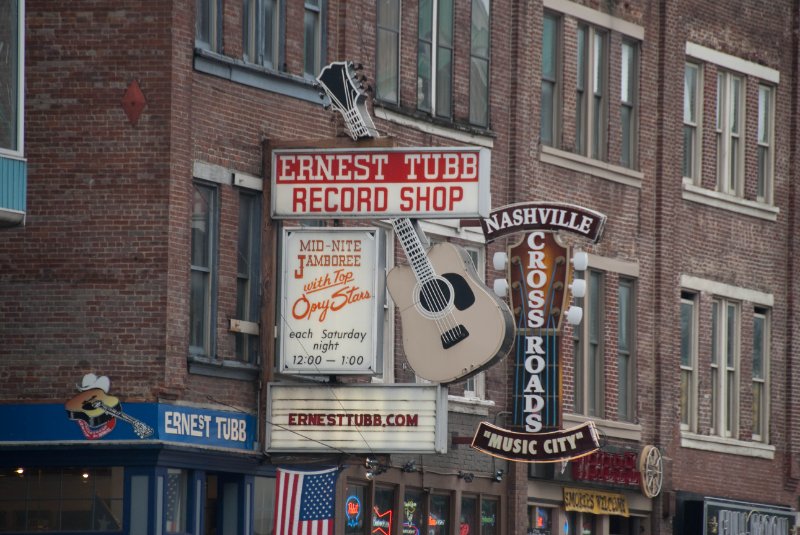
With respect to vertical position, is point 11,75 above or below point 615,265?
above

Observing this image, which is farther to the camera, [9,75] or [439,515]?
[439,515]

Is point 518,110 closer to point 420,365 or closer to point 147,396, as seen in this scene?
point 420,365

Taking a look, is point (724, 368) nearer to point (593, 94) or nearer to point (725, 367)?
point (725, 367)

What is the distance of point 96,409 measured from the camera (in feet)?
84.3

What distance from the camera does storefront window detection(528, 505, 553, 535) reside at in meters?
34.1

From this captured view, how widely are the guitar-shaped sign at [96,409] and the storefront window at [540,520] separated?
391 inches

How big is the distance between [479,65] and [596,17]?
336 centimetres

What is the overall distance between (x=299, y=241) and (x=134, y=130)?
2.55m

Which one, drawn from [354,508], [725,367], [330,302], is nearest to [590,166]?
[725,367]

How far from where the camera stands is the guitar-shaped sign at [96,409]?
25672mm

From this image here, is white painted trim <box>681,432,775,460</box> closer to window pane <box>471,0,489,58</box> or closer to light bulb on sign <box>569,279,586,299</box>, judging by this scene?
light bulb on sign <box>569,279,586,299</box>

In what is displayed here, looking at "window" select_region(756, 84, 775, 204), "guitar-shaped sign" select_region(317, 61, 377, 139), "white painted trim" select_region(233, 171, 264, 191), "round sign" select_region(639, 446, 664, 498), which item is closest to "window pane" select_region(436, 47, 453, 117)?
"guitar-shaped sign" select_region(317, 61, 377, 139)

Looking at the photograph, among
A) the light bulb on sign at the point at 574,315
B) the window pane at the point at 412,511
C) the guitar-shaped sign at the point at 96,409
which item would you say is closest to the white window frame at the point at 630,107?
the light bulb on sign at the point at 574,315

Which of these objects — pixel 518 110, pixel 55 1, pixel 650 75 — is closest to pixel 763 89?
pixel 650 75
